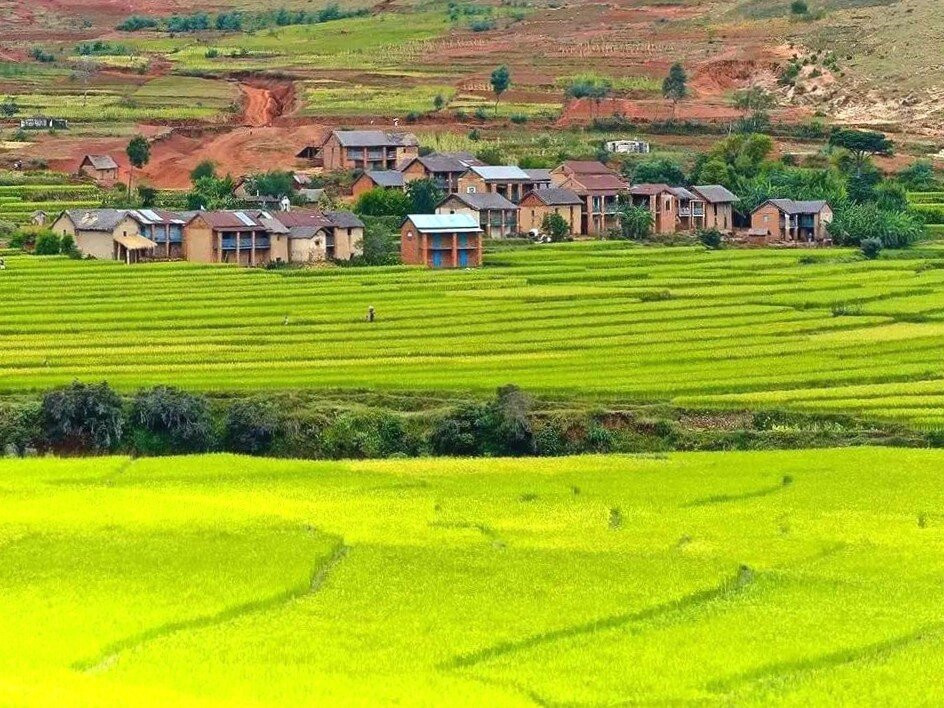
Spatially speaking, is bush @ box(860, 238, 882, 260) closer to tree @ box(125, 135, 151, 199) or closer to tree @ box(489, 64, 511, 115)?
tree @ box(125, 135, 151, 199)

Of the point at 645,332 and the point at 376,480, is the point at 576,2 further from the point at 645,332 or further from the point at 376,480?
the point at 376,480

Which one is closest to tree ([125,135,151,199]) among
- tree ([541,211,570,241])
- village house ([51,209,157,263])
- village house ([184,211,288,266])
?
village house ([51,209,157,263])

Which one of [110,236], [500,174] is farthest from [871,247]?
[110,236]

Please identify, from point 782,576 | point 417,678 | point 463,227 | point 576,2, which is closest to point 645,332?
point 463,227

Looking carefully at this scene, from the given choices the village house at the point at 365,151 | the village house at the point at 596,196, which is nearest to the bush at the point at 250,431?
the village house at the point at 596,196

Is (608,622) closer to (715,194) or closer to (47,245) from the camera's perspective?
(47,245)

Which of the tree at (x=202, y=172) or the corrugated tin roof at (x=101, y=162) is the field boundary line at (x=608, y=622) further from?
the corrugated tin roof at (x=101, y=162)

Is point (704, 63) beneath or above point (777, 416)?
above
